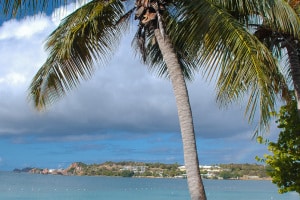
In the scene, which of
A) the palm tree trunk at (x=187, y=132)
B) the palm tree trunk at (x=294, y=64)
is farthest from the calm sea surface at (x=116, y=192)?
the palm tree trunk at (x=187, y=132)

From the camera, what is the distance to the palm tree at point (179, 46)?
6.84 metres

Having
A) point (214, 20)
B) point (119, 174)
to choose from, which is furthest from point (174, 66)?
point (119, 174)

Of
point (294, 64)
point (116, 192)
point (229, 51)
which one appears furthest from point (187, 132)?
point (116, 192)

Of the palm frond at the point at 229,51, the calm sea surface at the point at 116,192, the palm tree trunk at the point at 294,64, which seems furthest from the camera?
the calm sea surface at the point at 116,192

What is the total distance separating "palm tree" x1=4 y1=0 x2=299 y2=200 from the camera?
22.4ft

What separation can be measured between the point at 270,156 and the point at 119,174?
596 feet

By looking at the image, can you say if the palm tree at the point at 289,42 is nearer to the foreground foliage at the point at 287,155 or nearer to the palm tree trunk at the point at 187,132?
the foreground foliage at the point at 287,155

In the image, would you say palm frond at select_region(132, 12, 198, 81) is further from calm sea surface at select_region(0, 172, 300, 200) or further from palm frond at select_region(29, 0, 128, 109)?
calm sea surface at select_region(0, 172, 300, 200)

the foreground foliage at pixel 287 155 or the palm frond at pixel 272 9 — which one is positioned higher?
the palm frond at pixel 272 9

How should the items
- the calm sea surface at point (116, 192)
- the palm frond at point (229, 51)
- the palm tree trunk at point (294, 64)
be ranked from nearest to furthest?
1. the palm frond at point (229, 51)
2. the palm tree trunk at point (294, 64)
3. the calm sea surface at point (116, 192)

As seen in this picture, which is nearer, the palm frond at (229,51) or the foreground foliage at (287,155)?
the palm frond at (229,51)

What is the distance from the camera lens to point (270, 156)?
1107cm

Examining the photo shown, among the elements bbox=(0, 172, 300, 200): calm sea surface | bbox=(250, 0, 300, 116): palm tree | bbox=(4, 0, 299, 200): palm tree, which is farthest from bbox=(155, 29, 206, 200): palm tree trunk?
bbox=(0, 172, 300, 200): calm sea surface

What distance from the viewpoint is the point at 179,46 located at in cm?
881
